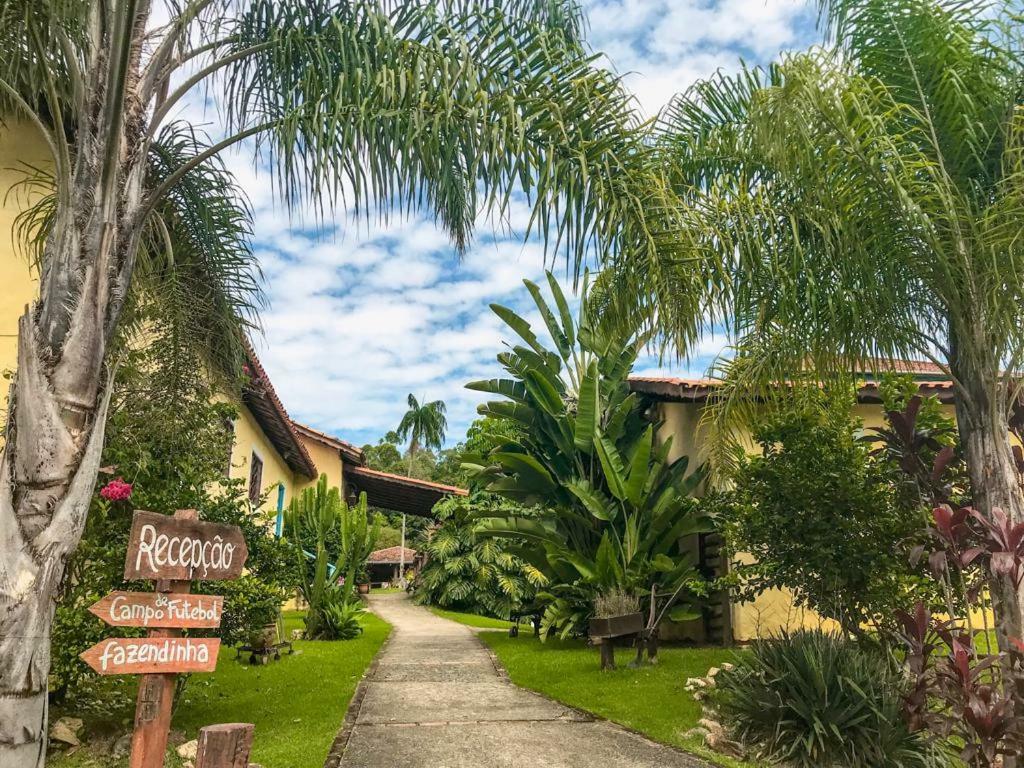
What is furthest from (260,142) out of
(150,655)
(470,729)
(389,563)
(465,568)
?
(389,563)

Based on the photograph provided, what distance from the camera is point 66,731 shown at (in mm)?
5551

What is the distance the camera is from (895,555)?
20.9 feet

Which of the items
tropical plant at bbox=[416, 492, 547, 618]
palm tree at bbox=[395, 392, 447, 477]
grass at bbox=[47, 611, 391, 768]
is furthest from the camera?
palm tree at bbox=[395, 392, 447, 477]

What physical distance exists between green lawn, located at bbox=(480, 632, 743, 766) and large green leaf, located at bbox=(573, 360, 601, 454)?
9.51 ft

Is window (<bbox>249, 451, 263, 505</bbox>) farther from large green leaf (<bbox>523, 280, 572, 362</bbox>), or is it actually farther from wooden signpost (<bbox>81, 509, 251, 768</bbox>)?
wooden signpost (<bbox>81, 509, 251, 768</bbox>)

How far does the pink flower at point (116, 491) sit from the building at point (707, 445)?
674cm

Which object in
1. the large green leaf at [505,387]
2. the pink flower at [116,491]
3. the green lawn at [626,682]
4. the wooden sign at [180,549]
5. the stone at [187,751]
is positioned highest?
the large green leaf at [505,387]

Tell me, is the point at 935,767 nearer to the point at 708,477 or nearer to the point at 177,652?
the point at 177,652

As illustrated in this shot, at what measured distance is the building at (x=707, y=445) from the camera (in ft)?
34.2

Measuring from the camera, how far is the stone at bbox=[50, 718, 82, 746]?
18.0ft

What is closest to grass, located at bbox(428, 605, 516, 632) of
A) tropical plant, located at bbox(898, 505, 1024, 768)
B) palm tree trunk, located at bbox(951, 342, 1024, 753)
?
tropical plant, located at bbox(898, 505, 1024, 768)

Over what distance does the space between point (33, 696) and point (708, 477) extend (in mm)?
8564

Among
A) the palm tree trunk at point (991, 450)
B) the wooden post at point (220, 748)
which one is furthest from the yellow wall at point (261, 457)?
the palm tree trunk at point (991, 450)

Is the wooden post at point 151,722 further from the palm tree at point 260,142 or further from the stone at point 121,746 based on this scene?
the stone at point 121,746
